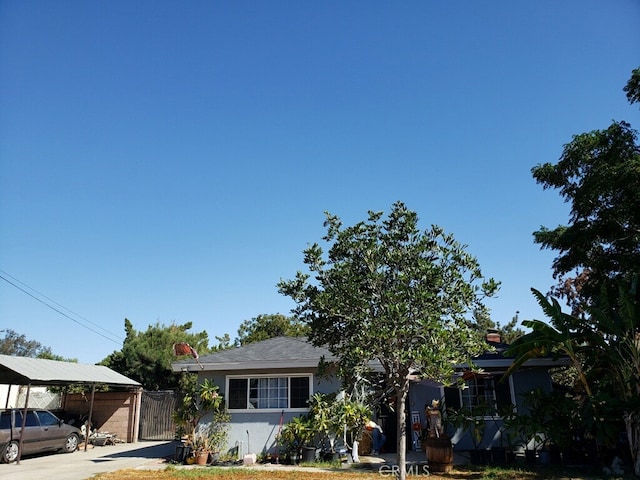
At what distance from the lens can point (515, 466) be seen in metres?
11.7

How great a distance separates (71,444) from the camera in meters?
16.1

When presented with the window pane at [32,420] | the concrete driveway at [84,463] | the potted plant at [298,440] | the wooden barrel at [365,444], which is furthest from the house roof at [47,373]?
the wooden barrel at [365,444]

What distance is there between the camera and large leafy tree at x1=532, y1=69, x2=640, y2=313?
12.3 m

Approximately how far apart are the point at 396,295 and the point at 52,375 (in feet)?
43.4

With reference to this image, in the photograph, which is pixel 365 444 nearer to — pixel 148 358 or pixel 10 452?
pixel 10 452

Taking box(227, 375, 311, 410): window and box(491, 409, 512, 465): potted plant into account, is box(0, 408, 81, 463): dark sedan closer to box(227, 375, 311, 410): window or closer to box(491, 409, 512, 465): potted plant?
box(227, 375, 311, 410): window

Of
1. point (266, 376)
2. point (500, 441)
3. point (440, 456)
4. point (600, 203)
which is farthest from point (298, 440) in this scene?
point (600, 203)

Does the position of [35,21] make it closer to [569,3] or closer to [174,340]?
[569,3]

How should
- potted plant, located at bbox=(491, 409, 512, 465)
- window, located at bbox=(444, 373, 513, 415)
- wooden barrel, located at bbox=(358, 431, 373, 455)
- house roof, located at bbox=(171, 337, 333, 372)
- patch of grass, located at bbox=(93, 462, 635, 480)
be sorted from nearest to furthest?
1. patch of grass, located at bbox=(93, 462, 635, 480)
2. potted plant, located at bbox=(491, 409, 512, 465)
3. house roof, located at bbox=(171, 337, 333, 372)
4. wooden barrel, located at bbox=(358, 431, 373, 455)
5. window, located at bbox=(444, 373, 513, 415)

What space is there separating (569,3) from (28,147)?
12.0 metres

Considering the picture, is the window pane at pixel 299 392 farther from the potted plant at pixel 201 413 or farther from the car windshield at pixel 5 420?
the car windshield at pixel 5 420

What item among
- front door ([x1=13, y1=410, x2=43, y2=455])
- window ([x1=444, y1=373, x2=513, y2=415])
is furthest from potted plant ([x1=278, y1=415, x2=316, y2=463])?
front door ([x1=13, y1=410, x2=43, y2=455])

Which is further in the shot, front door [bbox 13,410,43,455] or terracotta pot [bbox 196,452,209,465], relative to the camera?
front door [bbox 13,410,43,455]

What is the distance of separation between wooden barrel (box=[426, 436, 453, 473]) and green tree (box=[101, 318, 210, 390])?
1569cm
